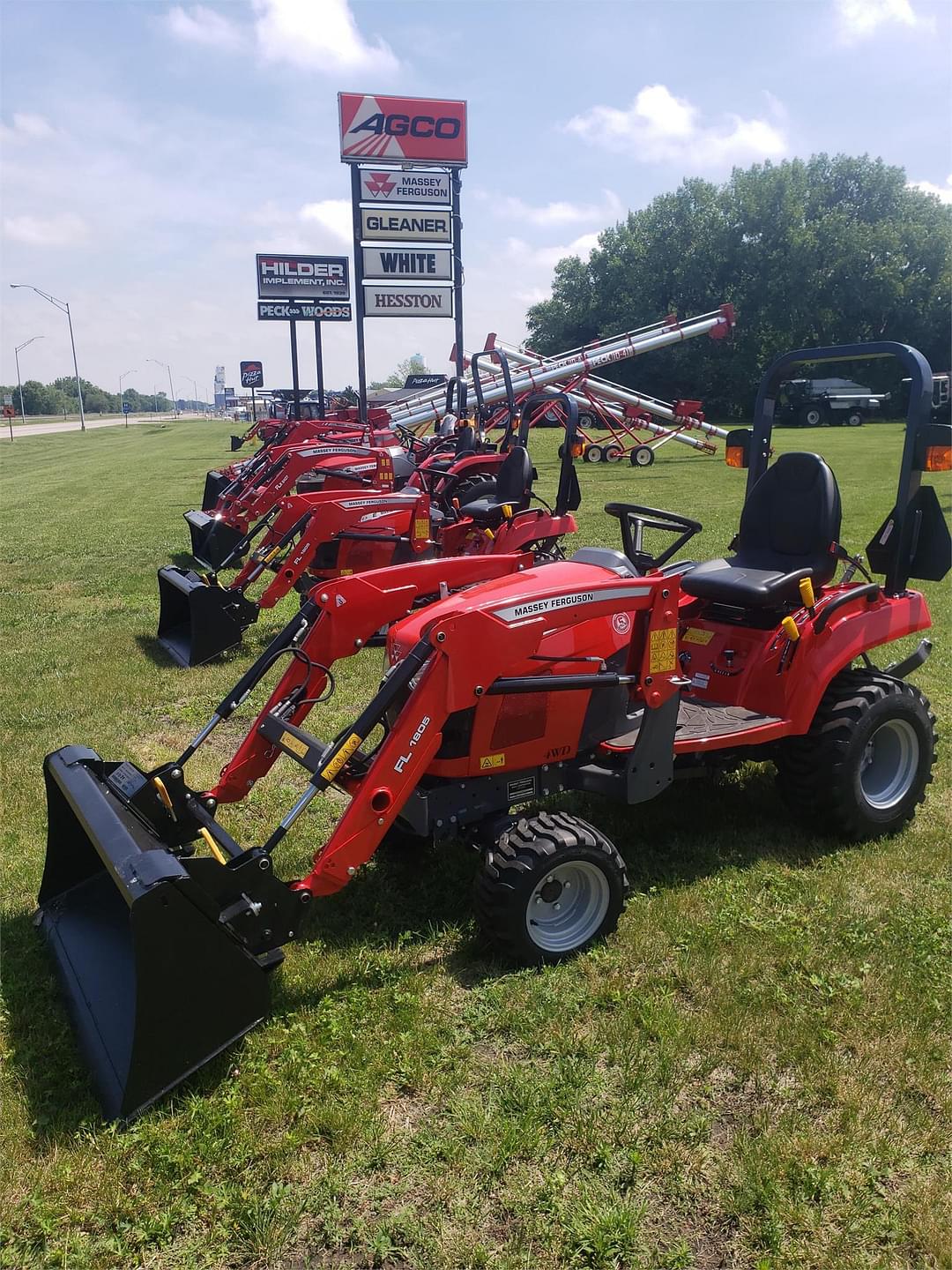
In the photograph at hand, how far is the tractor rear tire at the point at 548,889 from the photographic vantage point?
3.30 meters

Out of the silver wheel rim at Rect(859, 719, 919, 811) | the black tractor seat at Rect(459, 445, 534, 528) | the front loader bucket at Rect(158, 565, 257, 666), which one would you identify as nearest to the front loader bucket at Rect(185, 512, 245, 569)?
the front loader bucket at Rect(158, 565, 257, 666)

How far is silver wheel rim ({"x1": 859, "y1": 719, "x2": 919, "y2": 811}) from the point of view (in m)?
4.49

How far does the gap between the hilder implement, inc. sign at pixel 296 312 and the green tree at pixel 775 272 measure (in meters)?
21.0

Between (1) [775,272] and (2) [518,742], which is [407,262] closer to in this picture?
(2) [518,742]

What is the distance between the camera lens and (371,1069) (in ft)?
9.61

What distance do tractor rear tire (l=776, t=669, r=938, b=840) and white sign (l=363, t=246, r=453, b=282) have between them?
Result: 18.4 m

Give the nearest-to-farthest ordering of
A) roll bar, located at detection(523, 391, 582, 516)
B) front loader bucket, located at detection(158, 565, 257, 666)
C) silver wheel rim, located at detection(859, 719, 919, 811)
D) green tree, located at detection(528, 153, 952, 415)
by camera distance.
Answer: silver wheel rim, located at detection(859, 719, 919, 811) → front loader bucket, located at detection(158, 565, 257, 666) → roll bar, located at detection(523, 391, 582, 516) → green tree, located at detection(528, 153, 952, 415)

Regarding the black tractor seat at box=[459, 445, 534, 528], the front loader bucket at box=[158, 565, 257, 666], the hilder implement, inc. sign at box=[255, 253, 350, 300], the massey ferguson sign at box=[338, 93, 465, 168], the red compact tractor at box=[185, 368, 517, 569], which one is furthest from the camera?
the hilder implement, inc. sign at box=[255, 253, 350, 300]

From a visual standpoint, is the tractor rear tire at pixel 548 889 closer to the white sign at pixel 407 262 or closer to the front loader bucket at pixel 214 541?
the front loader bucket at pixel 214 541

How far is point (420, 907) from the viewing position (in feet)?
12.7

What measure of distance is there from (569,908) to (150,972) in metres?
1.63

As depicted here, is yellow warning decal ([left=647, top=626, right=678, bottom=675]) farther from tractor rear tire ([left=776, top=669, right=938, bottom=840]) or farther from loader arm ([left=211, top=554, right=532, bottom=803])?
loader arm ([left=211, top=554, right=532, bottom=803])

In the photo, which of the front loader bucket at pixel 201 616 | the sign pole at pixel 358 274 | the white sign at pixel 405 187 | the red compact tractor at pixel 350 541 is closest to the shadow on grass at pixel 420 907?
the red compact tractor at pixel 350 541

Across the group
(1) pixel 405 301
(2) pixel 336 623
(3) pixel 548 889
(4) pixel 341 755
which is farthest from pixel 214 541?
(1) pixel 405 301
